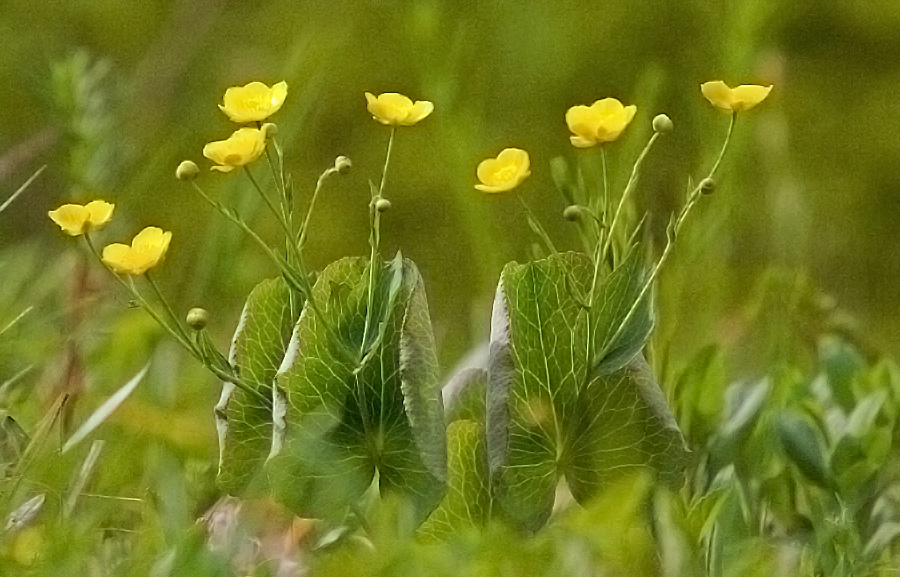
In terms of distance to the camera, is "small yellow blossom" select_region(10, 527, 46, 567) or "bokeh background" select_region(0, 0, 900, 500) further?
"bokeh background" select_region(0, 0, 900, 500)

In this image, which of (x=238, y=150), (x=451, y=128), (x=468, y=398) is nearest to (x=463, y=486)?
(x=468, y=398)

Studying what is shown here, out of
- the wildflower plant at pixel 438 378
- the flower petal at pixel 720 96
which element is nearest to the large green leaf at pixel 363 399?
the wildflower plant at pixel 438 378

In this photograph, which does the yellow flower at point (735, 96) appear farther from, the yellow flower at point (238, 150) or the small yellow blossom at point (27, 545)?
the small yellow blossom at point (27, 545)

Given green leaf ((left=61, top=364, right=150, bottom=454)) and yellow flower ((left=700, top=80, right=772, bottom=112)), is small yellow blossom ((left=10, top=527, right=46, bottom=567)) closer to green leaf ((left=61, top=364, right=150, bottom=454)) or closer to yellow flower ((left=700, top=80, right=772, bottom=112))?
green leaf ((left=61, top=364, right=150, bottom=454))

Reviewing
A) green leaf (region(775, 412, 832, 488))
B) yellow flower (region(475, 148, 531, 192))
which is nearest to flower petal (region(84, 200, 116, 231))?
yellow flower (region(475, 148, 531, 192))

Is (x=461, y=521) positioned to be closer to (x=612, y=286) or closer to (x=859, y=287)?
(x=612, y=286)

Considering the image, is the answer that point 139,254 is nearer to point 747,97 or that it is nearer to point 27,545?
point 27,545
